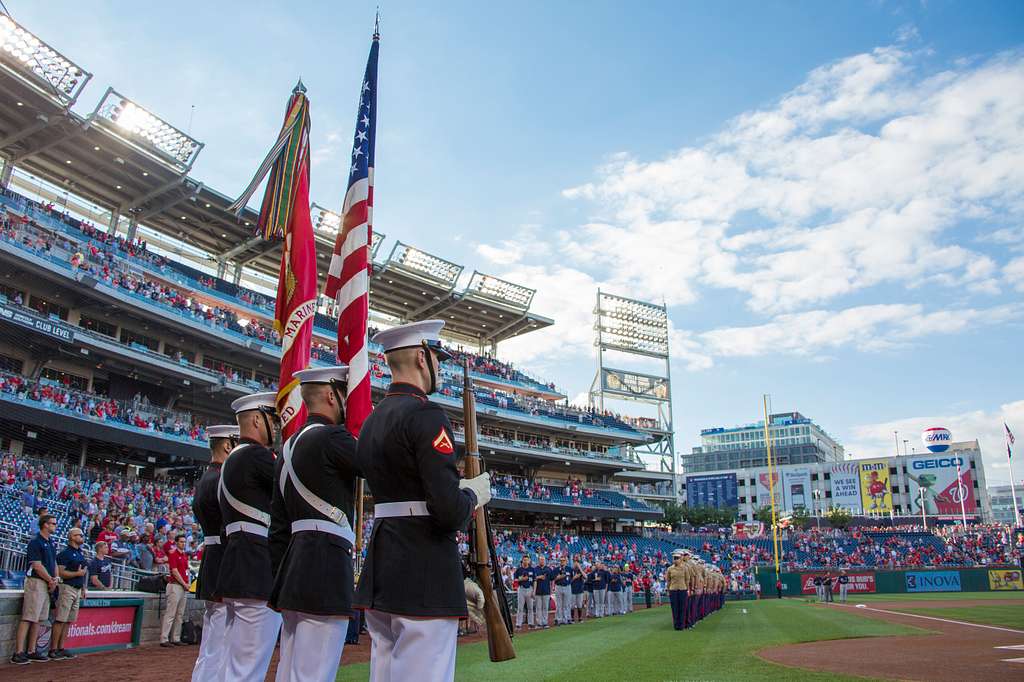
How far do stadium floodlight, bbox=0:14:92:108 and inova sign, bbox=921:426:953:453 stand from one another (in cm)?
9497

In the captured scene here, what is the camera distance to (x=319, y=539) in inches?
168

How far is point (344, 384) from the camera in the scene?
16.0 ft

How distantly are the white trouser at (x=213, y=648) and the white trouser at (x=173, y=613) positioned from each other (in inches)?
266

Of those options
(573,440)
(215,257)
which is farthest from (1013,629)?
(573,440)

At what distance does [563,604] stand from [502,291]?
1452 inches

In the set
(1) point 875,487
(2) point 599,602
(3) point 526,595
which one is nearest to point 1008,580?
(2) point 599,602

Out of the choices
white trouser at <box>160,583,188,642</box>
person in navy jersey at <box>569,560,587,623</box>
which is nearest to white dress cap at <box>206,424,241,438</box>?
white trouser at <box>160,583,188,642</box>

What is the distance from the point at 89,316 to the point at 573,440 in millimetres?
37040

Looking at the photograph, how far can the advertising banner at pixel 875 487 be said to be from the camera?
80500mm

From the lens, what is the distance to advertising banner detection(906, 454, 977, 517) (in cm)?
7819

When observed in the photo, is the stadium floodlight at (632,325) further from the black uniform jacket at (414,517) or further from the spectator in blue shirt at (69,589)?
the black uniform jacket at (414,517)

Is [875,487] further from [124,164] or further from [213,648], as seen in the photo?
[213,648]

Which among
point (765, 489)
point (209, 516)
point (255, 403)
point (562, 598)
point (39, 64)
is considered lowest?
point (562, 598)

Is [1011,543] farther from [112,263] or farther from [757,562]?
[112,263]
